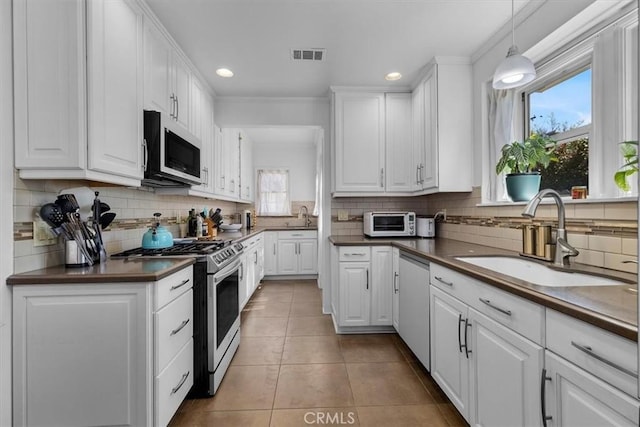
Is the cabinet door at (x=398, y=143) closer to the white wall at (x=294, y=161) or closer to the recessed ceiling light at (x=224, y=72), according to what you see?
the recessed ceiling light at (x=224, y=72)

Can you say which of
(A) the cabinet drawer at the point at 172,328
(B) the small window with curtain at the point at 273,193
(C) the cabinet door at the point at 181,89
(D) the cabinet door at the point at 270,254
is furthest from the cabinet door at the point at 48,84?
(B) the small window with curtain at the point at 273,193

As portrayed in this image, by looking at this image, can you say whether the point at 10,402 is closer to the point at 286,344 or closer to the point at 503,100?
the point at 286,344

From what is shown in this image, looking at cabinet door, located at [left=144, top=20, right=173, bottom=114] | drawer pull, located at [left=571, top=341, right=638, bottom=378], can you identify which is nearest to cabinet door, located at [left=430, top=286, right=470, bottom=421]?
drawer pull, located at [left=571, top=341, right=638, bottom=378]

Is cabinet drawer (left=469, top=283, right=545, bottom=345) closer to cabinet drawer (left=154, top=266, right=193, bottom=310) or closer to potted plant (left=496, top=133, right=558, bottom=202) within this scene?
potted plant (left=496, top=133, right=558, bottom=202)

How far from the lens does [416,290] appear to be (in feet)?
7.28

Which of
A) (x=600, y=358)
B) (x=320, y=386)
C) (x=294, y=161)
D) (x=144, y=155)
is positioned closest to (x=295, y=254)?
(x=294, y=161)

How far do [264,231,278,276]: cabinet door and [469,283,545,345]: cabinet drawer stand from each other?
409cm

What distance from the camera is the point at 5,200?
1.30m

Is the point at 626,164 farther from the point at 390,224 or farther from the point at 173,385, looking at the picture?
the point at 173,385

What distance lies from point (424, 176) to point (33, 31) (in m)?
2.81

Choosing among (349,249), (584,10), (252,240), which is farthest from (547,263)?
(252,240)

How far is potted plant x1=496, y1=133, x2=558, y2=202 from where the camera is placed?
1.86 m

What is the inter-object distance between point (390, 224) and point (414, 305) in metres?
1.02

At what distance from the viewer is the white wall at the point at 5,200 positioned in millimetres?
1271
